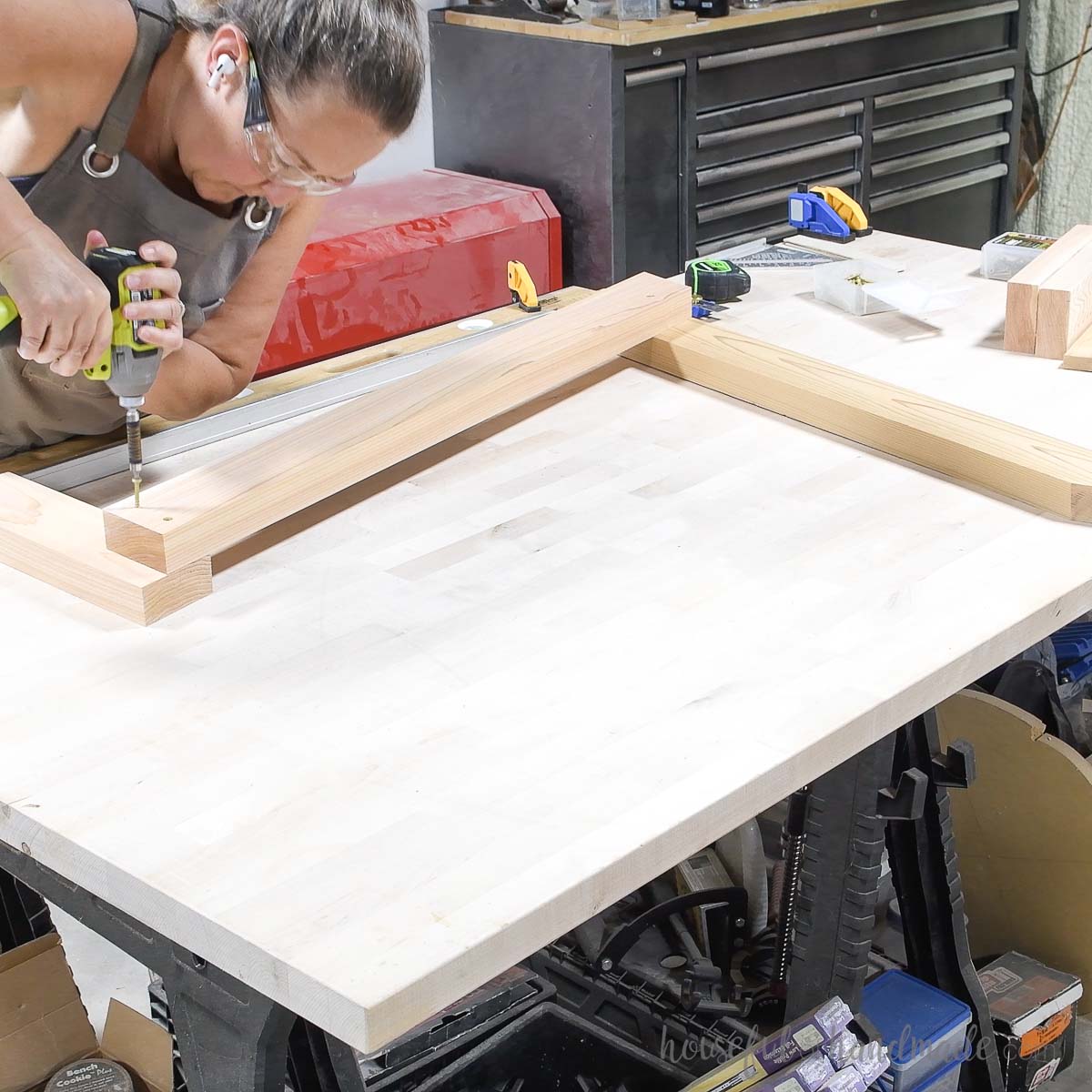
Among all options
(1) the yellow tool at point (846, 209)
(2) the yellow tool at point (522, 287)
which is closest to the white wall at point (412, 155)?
(1) the yellow tool at point (846, 209)

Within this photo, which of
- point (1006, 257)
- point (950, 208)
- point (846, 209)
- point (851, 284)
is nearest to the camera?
point (851, 284)

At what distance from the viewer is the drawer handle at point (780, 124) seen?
330 centimetres

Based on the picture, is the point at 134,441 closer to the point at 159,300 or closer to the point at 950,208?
the point at 159,300

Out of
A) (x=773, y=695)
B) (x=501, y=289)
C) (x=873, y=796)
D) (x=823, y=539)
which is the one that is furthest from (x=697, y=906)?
(x=501, y=289)

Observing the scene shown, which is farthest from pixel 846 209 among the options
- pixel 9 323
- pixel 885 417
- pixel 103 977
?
pixel 103 977

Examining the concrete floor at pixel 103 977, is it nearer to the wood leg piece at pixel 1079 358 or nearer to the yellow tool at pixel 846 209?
the wood leg piece at pixel 1079 358

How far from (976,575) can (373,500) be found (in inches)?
23.9

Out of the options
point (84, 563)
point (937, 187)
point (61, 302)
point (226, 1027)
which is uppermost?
point (61, 302)

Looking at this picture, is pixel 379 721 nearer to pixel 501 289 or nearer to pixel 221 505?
pixel 221 505

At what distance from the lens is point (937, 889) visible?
60.3 inches

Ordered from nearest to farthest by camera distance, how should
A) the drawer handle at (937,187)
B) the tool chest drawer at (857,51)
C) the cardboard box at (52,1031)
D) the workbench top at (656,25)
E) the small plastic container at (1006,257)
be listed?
1. the cardboard box at (52,1031)
2. the small plastic container at (1006,257)
3. the workbench top at (656,25)
4. the tool chest drawer at (857,51)
5. the drawer handle at (937,187)

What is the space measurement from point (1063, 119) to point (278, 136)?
3.77 meters

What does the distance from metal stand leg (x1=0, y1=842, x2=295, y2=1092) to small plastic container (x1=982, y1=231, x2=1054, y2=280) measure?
1569 millimetres

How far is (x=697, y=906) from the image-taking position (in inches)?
74.8
